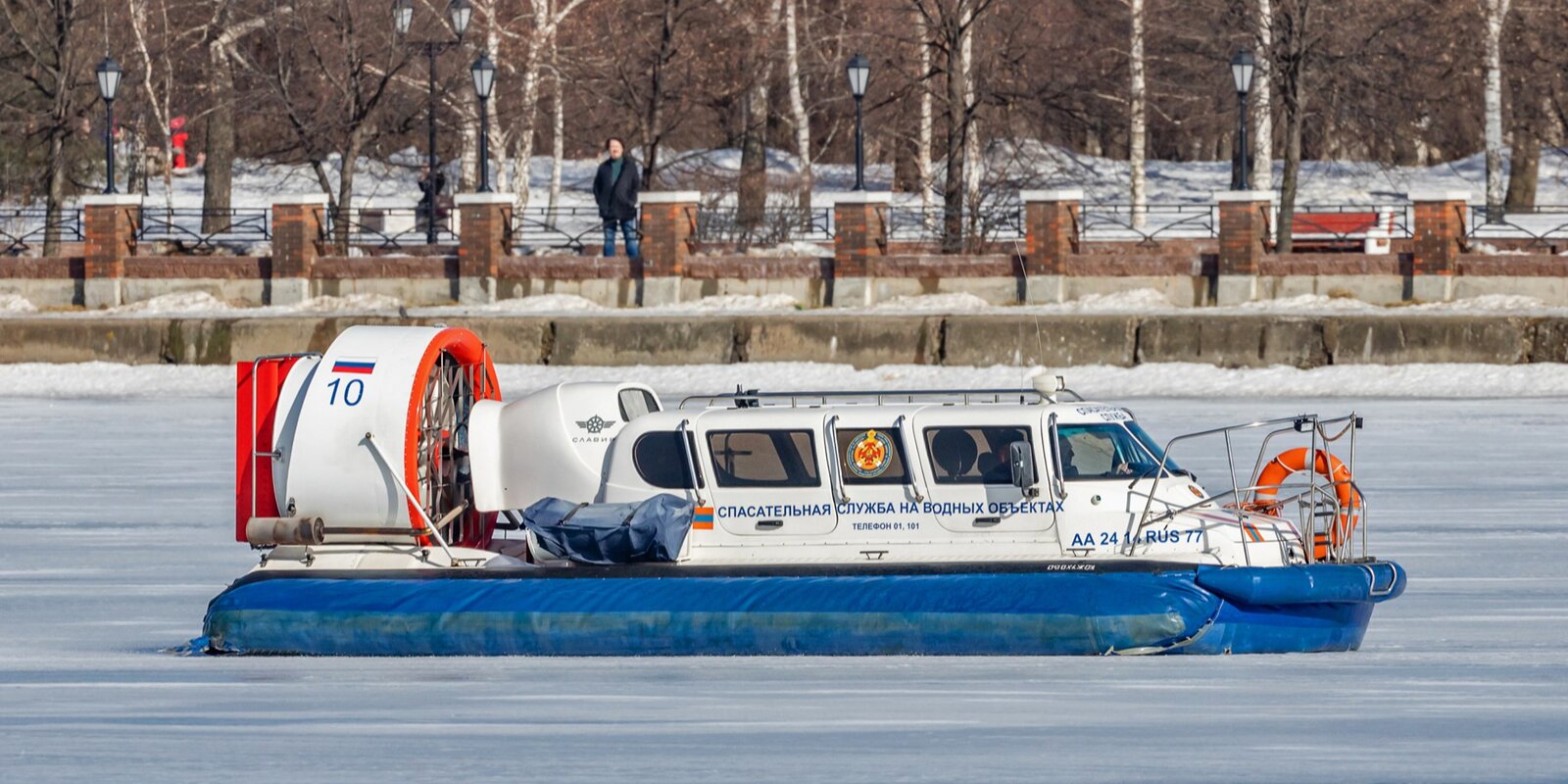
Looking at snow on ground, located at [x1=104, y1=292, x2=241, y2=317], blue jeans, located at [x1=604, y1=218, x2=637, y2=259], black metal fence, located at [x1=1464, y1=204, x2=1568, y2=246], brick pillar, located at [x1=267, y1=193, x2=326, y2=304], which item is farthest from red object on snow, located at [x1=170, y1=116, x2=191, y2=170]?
black metal fence, located at [x1=1464, y1=204, x2=1568, y2=246]

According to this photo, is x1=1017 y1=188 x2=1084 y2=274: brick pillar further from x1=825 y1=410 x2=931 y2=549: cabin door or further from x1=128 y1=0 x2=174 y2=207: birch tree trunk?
x1=128 y1=0 x2=174 y2=207: birch tree trunk

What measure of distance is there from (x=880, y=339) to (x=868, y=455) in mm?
16443

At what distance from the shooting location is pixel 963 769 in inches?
333

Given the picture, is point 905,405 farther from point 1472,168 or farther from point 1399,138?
point 1472,168

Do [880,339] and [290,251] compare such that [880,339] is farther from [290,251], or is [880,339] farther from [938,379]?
[290,251]

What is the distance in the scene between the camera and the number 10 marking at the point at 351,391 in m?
12.6

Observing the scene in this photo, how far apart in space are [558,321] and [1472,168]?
88.3 feet

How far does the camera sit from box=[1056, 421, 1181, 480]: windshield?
12.4 metres

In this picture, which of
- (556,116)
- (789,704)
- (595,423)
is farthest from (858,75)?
(789,704)

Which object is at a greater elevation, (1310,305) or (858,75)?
(858,75)

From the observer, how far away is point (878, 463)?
12516 millimetres

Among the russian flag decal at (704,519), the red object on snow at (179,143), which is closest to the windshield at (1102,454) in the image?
the russian flag decal at (704,519)

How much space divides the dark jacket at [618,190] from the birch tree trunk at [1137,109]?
456 inches

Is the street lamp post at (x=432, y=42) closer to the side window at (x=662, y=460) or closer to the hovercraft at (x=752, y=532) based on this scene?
the hovercraft at (x=752, y=532)
